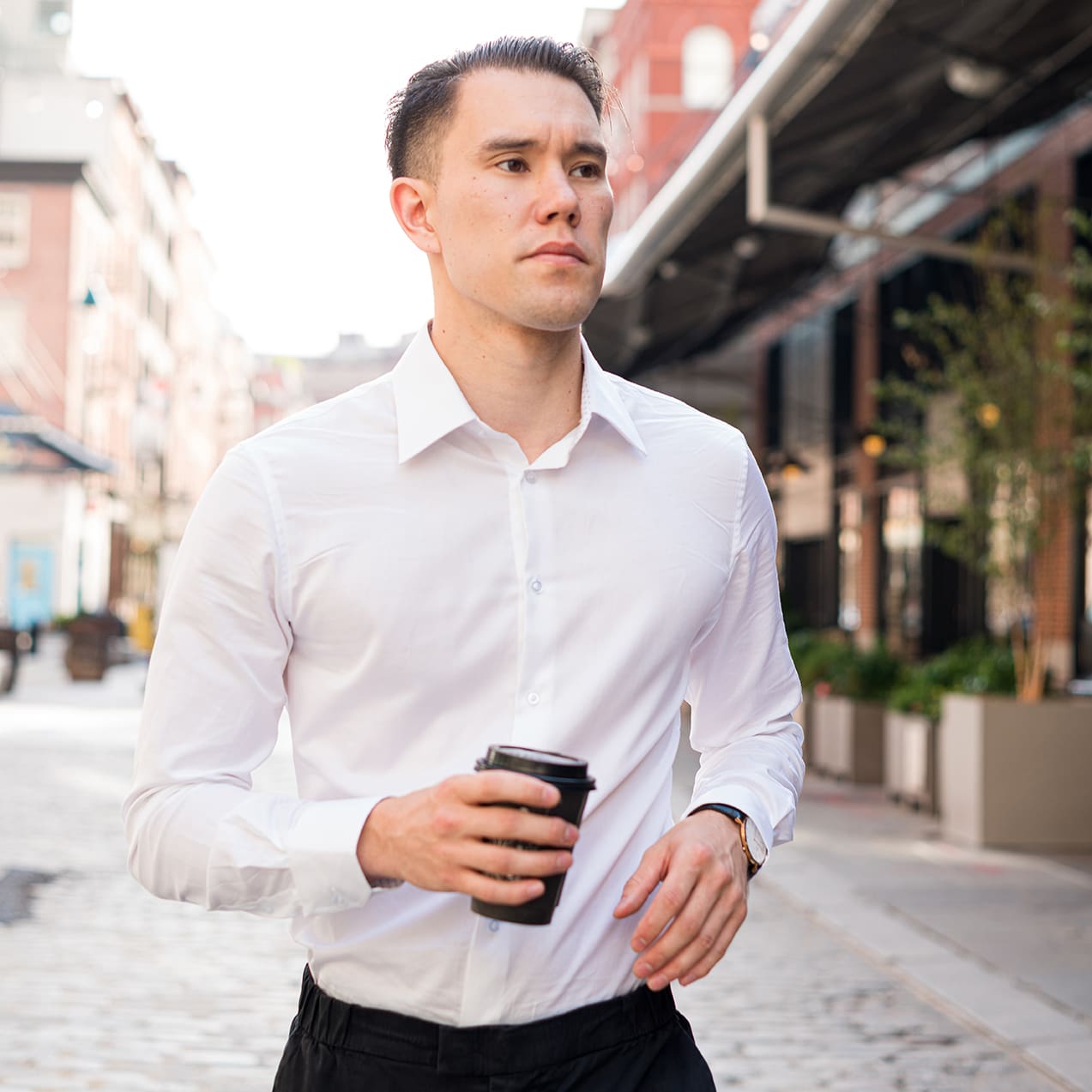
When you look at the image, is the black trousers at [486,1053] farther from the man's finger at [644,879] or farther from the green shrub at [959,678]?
the green shrub at [959,678]

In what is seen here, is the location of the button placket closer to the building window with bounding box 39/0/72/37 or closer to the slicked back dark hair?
the slicked back dark hair

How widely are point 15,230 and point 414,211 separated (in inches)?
1866

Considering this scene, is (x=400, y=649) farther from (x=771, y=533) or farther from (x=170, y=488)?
(x=170, y=488)

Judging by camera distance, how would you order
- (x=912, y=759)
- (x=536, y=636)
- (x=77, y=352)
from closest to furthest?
(x=536, y=636) → (x=912, y=759) → (x=77, y=352)

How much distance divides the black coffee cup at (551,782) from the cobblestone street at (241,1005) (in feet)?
12.3

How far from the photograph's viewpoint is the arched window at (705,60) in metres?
40.5

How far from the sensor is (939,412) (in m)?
19.7

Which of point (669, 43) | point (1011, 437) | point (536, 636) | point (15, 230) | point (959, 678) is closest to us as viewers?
point (536, 636)

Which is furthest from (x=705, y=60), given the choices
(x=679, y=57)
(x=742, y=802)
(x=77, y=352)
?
(x=742, y=802)

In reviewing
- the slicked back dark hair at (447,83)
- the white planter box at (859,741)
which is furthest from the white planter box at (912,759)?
the slicked back dark hair at (447,83)

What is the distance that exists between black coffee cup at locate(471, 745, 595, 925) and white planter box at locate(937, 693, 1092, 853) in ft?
29.0

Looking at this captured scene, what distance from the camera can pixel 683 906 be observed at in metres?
1.91

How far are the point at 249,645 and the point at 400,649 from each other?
0.58 feet

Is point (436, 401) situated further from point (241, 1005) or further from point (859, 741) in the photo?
point (859, 741)
